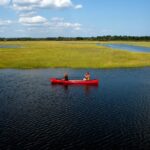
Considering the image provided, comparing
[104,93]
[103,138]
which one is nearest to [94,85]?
[104,93]

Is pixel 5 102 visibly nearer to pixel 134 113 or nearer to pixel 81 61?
pixel 134 113

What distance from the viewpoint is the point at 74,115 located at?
3488 cm

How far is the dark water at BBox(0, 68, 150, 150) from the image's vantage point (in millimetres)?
26812

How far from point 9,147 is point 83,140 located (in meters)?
6.65

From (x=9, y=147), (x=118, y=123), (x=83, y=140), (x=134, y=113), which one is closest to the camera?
(x=9, y=147)

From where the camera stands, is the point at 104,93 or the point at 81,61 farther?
the point at 81,61

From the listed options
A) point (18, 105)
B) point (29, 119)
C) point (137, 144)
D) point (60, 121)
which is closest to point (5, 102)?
point (18, 105)

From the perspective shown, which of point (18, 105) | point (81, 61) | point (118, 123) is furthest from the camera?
point (81, 61)

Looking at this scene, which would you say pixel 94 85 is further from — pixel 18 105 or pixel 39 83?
pixel 18 105

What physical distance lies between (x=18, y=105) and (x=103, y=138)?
15462 millimetres

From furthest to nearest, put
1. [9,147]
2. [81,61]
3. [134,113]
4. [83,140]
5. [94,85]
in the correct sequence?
[81,61] → [94,85] → [134,113] → [83,140] → [9,147]

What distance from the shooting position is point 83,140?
2727 centimetres

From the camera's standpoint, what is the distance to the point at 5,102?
4094cm

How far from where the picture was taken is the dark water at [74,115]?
26812mm
